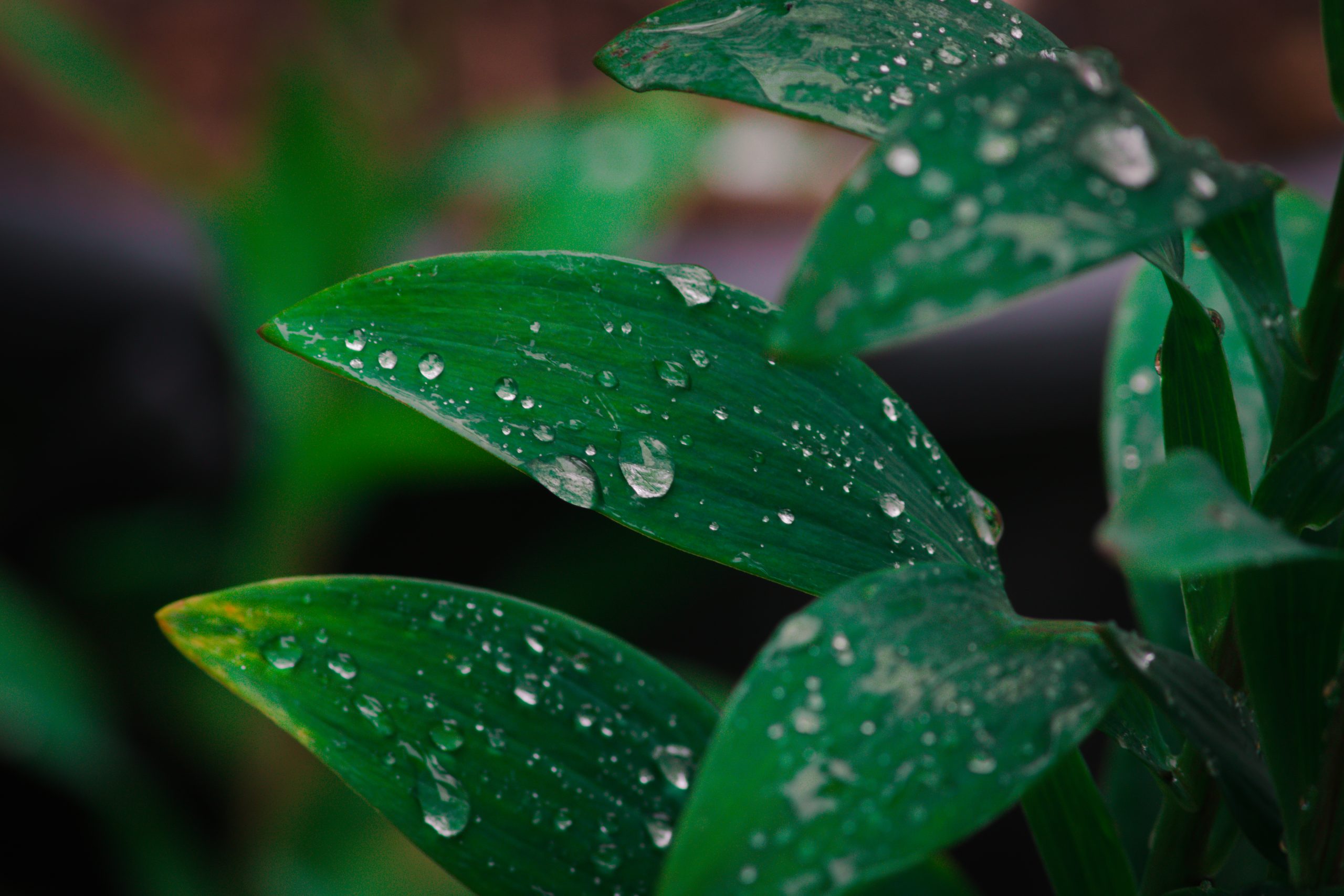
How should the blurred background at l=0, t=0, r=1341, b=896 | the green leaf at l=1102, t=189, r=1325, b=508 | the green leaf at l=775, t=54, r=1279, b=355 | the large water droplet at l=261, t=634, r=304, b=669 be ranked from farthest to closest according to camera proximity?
the blurred background at l=0, t=0, r=1341, b=896 < the green leaf at l=1102, t=189, r=1325, b=508 < the large water droplet at l=261, t=634, r=304, b=669 < the green leaf at l=775, t=54, r=1279, b=355

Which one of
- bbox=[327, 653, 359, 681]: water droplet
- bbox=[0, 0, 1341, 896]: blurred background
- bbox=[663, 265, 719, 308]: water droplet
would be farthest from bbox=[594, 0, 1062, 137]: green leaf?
bbox=[0, 0, 1341, 896]: blurred background

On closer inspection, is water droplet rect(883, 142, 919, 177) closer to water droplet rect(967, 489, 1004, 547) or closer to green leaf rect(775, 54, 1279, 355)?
green leaf rect(775, 54, 1279, 355)

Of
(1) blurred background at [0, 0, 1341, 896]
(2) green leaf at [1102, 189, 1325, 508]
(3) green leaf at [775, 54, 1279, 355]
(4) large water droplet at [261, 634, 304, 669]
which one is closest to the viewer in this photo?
(3) green leaf at [775, 54, 1279, 355]

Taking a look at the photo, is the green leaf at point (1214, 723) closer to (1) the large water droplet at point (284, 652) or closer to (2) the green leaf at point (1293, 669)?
(2) the green leaf at point (1293, 669)

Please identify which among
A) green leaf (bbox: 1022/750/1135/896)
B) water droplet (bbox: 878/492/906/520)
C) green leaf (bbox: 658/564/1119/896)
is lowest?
green leaf (bbox: 1022/750/1135/896)

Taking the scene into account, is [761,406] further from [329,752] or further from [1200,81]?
[1200,81]

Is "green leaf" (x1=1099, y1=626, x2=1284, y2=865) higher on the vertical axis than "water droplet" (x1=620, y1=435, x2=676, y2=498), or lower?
lower
